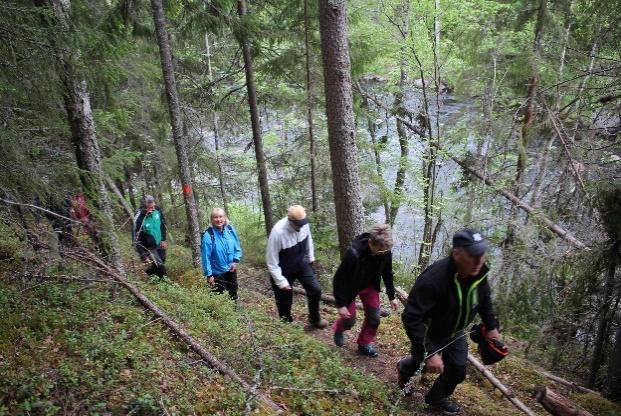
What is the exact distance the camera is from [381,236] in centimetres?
523

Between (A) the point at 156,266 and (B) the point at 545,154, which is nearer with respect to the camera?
(B) the point at 545,154

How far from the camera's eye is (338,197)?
7766 mm

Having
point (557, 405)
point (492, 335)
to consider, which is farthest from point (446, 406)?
point (557, 405)

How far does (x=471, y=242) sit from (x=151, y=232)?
704cm

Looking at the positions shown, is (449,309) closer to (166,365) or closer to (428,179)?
(166,365)

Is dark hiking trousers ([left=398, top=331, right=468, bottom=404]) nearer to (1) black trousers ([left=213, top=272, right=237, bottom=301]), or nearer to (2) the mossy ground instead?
(2) the mossy ground

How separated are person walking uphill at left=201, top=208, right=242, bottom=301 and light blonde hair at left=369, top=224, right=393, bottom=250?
286cm

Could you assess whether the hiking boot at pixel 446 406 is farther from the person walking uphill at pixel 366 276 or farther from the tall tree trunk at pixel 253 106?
the tall tree trunk at pixel 253 106

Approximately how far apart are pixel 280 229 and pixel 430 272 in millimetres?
2495

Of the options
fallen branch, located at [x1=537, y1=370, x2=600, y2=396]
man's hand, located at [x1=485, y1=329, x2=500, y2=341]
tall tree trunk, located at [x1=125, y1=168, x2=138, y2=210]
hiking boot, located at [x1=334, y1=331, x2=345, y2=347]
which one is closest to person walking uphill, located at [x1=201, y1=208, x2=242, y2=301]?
hiking boot, located at [x1=334, y1=331, x2=345, y2=347]

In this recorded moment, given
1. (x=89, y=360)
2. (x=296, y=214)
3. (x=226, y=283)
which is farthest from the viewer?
(x=226, y=283)

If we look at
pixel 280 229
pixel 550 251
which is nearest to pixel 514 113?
pixel 550 251

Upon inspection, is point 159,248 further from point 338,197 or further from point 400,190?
point 400,190

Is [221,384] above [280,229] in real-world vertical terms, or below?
below
